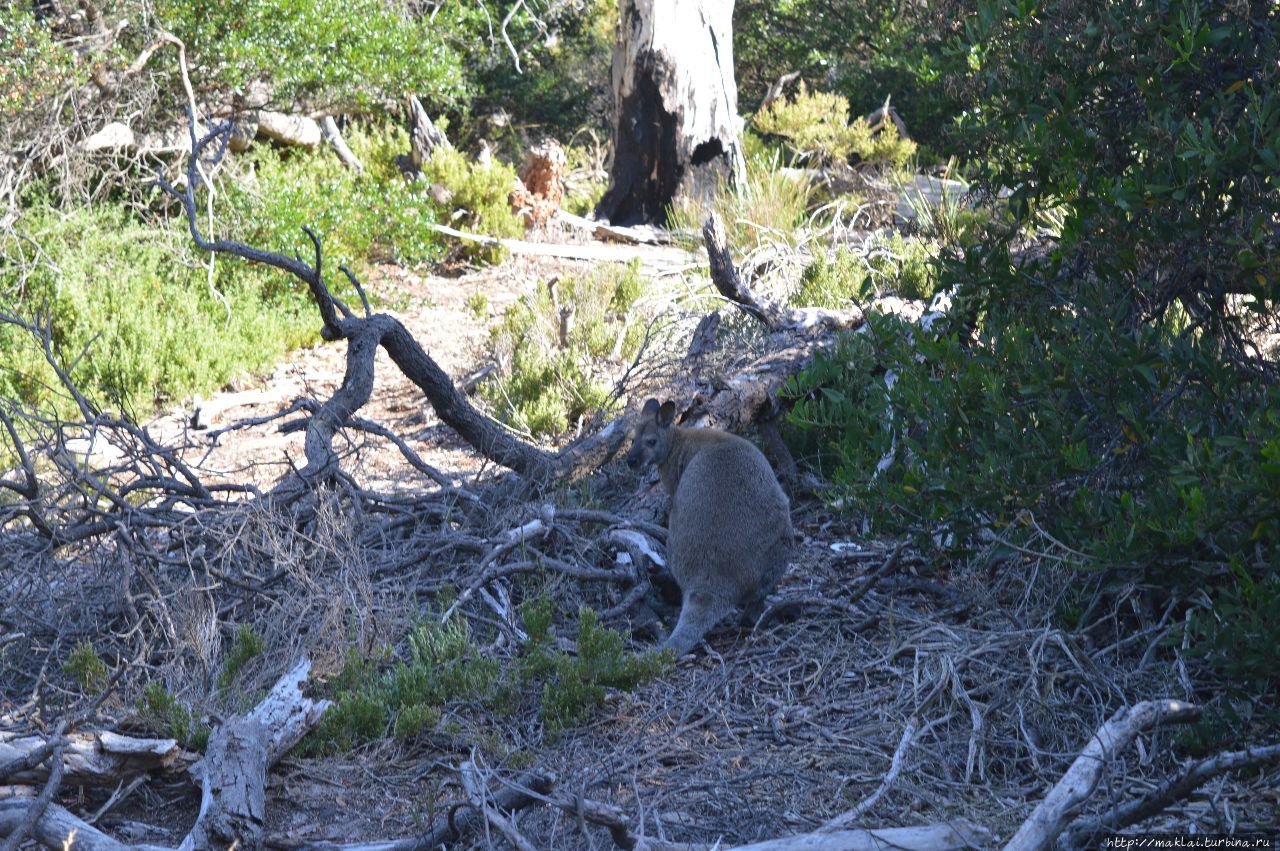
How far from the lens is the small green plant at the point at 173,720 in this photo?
169 inches

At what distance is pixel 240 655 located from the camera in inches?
197

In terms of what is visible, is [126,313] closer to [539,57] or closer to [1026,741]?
[1026,741]

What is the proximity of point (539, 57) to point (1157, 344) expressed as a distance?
19.2 meters

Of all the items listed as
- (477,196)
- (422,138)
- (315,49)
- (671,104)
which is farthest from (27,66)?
(671,104)

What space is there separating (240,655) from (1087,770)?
3.47 metres

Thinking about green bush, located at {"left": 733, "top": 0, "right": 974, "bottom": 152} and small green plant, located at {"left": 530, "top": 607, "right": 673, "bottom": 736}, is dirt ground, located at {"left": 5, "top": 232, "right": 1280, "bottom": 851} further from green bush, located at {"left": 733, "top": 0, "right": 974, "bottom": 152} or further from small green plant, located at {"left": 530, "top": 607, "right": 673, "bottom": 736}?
green bush, located at {"left": 733, "top": 0, "right": 974, "bottom": 152}

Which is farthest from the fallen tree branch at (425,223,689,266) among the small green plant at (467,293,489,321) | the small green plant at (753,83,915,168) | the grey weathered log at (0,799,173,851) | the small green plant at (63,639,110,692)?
the grey weathered log at (0,799,173,851)

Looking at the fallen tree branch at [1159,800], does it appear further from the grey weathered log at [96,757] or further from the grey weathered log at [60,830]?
the grey weathered log at [96,757]

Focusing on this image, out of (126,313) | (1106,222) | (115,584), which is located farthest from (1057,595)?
(126,313)

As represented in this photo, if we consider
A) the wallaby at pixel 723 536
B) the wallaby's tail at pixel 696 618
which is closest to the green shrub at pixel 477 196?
the wallaby at pixel 723 536

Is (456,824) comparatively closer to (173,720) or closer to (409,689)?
(409,689)

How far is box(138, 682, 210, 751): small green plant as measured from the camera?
4.30 meters

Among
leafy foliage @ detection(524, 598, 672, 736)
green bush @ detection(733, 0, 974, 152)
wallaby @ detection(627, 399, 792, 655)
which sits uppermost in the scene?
green bush @ detection(733, 0, 974, 152)

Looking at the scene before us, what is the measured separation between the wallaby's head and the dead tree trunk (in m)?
9.57
